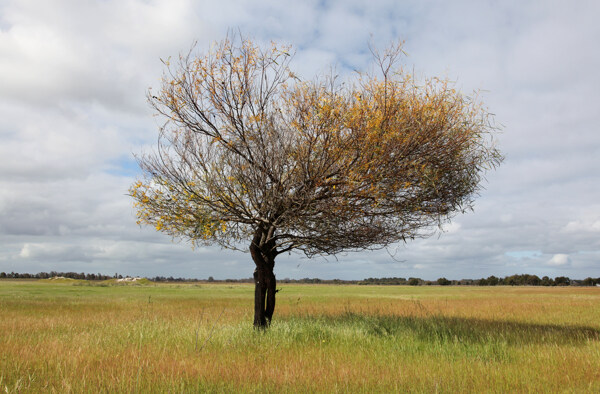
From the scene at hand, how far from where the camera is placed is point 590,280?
121062 millimetres

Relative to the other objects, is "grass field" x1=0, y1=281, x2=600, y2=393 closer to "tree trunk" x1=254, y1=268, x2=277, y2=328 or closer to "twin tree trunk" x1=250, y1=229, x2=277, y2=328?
"tree trunk" x1=254, y1=268, x2=277, y2=328

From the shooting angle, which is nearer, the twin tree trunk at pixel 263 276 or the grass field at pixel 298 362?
the grass field at pixel 298 362

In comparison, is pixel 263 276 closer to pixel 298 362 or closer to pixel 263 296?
pixel 263 296

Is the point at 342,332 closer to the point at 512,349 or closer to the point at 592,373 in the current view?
the point at 512,349

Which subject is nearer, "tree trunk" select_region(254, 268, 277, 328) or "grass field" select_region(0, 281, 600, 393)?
"grass field" select_region(0, 281, 600, 393)

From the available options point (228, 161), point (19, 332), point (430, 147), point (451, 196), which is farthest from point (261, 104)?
point (19, 332)

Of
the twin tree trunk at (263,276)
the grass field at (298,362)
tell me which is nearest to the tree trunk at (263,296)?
the twin tree trunk at (263,276)

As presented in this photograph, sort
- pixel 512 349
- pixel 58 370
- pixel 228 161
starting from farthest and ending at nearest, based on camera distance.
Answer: pixel 228 161 < pixel 512 349 < pixel 58 370

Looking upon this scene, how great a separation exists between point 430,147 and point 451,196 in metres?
2.67

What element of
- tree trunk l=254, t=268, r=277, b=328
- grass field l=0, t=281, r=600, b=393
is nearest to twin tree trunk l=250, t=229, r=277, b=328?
tree trunk l=254, t=268, r=277, b=328

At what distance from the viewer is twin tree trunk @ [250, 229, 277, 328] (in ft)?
54.8

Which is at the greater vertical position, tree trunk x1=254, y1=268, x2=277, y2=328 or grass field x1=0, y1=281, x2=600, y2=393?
tree trunk x1=254, y1=268, x2=277, y2=328

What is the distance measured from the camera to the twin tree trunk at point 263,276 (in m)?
16.7

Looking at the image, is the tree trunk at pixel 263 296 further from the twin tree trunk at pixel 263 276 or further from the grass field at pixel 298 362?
the grass field at pixel 298 362
